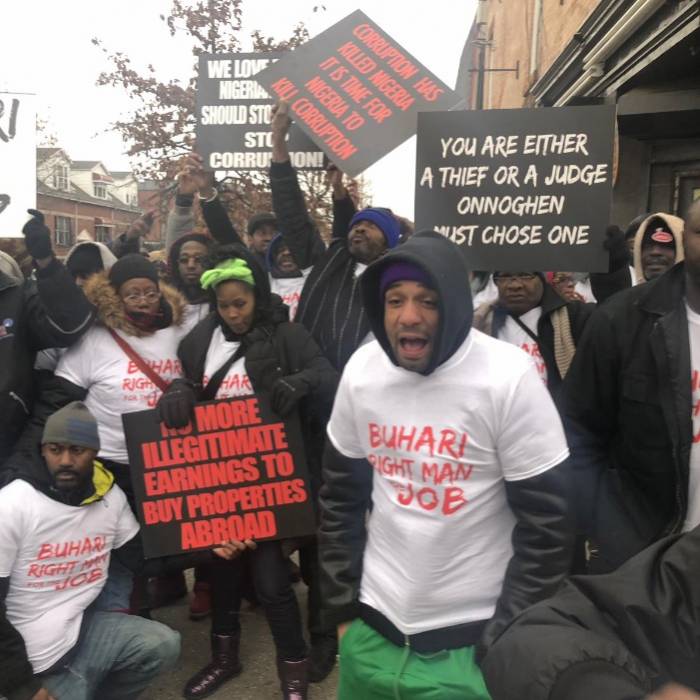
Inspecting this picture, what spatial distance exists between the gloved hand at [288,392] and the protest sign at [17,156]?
4.85 feet

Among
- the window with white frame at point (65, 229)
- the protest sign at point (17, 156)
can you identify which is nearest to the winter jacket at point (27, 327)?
the protest sign at point (17, 156)

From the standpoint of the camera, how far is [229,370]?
3.13 m

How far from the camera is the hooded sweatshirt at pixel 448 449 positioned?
1.78 meters

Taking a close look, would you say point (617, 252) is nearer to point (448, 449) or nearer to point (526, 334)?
point (526, 334)

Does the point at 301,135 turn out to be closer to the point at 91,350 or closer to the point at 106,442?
the point at 91,350

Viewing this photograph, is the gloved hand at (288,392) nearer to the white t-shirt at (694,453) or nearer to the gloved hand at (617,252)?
the white t-shirt at (694,453)

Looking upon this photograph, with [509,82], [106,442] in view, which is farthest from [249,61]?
[509,82]

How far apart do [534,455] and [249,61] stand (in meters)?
3.74

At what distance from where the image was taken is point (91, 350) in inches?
127

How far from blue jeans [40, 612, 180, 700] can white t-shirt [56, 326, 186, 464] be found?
74cm

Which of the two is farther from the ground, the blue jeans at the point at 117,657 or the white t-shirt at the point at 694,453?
the white t-shirt at the point at 694,453

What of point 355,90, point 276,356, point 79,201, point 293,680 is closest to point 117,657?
point 293,680

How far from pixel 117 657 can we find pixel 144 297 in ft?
4.97

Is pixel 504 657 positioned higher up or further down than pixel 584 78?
further down
